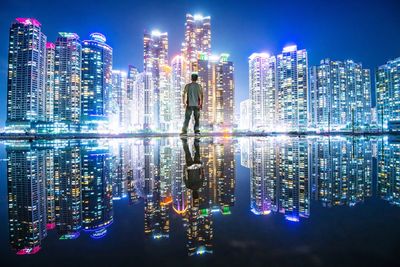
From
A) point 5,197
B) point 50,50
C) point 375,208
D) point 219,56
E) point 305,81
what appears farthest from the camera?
point 219,56

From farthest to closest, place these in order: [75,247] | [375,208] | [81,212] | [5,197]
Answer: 1. [5,197]
2. [81,212]
3. [375,208]
4. [75,247]

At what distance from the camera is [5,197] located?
2.63 metres

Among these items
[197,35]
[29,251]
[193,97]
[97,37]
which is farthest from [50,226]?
[197,35]

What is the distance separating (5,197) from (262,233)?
2.83m

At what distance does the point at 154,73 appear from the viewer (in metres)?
148

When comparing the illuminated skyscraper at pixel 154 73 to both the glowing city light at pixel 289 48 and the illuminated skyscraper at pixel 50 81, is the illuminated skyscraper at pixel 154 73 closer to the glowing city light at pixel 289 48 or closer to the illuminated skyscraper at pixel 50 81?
the illuminated skyscraper at pixel 50 81

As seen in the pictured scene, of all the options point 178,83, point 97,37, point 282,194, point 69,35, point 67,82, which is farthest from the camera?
point 178,83

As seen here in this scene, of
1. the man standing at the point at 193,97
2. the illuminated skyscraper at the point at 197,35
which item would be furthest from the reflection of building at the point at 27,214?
the illuminated skyscraper at the point at 197,35

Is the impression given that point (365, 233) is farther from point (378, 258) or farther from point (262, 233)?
point (262, 233)

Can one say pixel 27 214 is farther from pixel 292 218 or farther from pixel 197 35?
pixel 197 35

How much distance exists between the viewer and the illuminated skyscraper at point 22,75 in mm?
82000

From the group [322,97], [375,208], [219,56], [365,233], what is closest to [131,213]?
[365,233]

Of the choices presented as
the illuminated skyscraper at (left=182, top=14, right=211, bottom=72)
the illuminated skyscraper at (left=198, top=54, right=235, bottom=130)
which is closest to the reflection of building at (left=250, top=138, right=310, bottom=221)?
the illuminated skyscraper at (left=198, top=54, right=235, bottom=130)

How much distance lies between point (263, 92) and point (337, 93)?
35.0 meters
